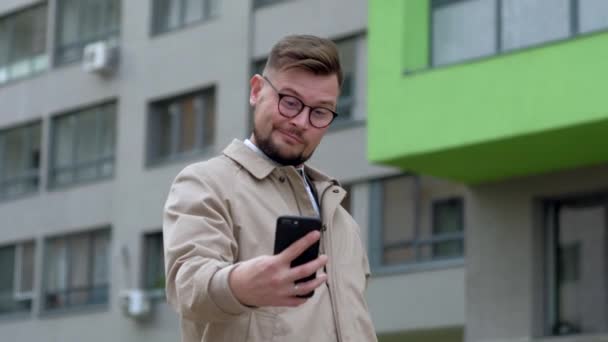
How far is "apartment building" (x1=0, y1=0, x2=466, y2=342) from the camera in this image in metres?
27.0

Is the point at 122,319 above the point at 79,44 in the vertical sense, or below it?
below

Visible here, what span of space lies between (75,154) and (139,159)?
3001mm

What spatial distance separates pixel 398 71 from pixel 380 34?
719 millimetres

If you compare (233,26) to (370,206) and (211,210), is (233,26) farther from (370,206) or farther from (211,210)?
(211,210)

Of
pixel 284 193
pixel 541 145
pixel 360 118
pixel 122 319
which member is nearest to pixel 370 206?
pixel 360 118

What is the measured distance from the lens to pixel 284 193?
14.0 ft

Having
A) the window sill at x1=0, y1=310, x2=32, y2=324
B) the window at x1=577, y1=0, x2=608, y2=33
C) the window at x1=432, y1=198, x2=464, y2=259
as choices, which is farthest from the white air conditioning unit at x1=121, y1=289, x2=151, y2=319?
the window at x1=577, y1=0, x2=608, y2=33

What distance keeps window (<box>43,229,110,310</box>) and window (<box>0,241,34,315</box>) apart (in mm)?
679

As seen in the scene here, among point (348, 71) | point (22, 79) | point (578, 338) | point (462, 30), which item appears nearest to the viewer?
point (462, 30)

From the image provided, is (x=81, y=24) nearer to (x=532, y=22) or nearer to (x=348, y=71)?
(x=348, y=71)

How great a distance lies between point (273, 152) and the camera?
422 cm

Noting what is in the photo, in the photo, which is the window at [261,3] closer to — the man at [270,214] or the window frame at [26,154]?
the window frame at [26,154]

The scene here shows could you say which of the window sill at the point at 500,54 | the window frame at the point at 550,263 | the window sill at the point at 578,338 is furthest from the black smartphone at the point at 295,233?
the window frame at the point at 550,263

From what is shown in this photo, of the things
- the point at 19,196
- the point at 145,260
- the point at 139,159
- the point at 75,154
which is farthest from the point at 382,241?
the point at 19,196
